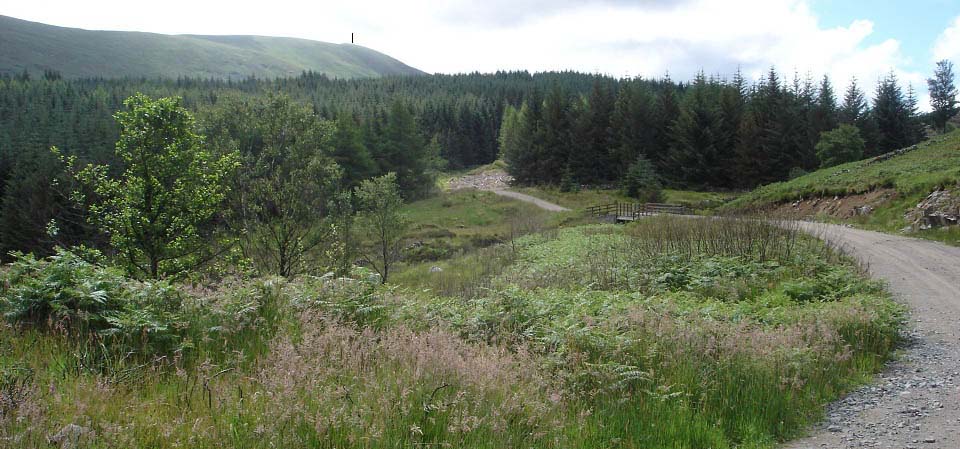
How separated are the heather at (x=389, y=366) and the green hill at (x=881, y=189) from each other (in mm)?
14592

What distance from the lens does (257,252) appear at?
791 inches

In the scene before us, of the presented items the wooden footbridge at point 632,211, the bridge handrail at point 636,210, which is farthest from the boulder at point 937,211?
the bridge handrail at point 636,210

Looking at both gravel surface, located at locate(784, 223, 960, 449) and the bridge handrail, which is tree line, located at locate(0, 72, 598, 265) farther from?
the bridge handrail

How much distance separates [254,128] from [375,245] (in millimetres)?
21205

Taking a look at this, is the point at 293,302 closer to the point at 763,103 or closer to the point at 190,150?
the point at 190,150

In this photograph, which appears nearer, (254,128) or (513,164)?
(254,128)

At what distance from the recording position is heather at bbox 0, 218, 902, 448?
439 centimetres

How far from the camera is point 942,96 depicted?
86688 millimetres

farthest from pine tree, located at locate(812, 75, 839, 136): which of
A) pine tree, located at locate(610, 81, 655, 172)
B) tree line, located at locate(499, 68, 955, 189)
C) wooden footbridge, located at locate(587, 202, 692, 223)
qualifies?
wooden footbridge, located at locate(587, 202, 692, 223)

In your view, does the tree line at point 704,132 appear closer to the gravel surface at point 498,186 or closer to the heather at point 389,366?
the gravel surface at point 498,186

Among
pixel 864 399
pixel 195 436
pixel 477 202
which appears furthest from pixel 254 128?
pixel 477 202

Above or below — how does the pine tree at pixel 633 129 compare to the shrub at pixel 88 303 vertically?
above

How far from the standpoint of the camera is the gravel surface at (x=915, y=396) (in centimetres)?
587

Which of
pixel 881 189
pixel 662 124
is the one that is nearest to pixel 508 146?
pixel 662 124
